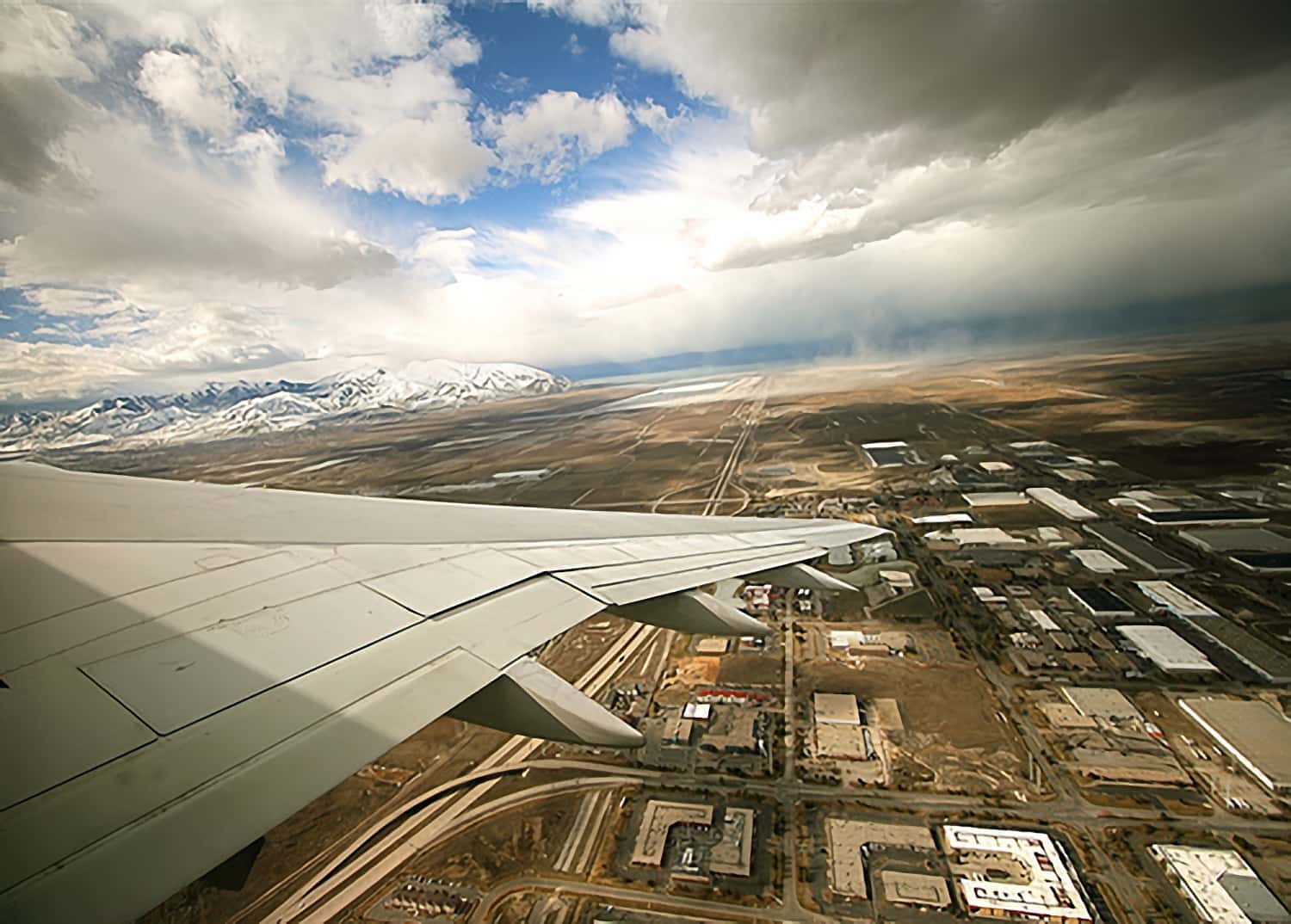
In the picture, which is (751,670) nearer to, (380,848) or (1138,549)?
(380,848)

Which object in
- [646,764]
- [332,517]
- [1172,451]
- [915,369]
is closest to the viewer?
[332,517]

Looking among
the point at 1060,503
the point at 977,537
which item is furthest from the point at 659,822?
the point at 1060,503

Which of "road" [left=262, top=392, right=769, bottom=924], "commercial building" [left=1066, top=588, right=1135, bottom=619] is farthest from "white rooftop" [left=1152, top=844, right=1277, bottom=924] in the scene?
"road" [left=262, top=392, right=769, bottom=924]

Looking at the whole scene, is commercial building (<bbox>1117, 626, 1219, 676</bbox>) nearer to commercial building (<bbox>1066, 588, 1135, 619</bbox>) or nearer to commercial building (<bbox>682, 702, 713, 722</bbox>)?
commercial building (<bbox>1066, 588, 1135, 619</bbox>)

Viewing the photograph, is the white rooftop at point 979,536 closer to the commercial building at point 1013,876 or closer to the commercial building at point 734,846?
the commercial building at point 1013,876

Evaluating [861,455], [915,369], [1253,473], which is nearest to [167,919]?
[861,455]

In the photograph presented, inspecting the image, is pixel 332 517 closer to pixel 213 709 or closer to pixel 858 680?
pixel 213 709

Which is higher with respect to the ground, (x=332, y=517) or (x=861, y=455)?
(x=332, y=517)
